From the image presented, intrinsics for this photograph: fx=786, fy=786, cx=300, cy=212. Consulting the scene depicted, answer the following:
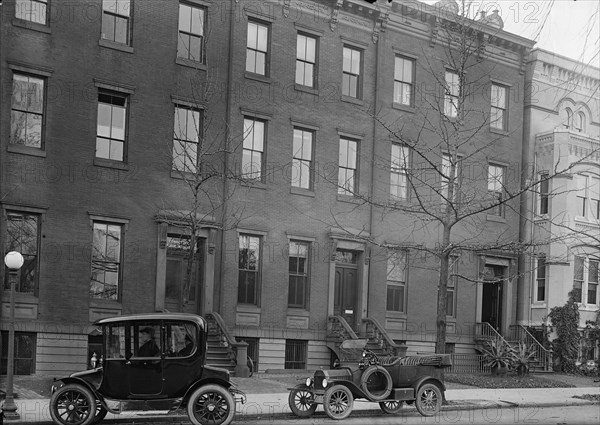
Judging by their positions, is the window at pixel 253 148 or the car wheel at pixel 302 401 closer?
the car wheel at pixel 302 401

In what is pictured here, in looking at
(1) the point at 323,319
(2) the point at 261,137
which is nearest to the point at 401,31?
(2) the point at 261,137

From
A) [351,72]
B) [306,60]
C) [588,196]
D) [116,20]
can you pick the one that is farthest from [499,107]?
[116,20]

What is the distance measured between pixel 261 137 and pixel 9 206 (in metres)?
8.56

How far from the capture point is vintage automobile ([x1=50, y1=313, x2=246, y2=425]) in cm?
1381

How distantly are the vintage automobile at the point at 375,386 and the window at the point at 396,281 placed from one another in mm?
11295

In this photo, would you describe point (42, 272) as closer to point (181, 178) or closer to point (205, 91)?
point (181, 178)

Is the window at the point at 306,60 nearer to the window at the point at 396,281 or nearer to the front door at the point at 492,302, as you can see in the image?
the window at the point at 396,281

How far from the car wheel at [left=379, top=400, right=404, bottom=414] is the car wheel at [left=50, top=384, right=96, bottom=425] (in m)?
6.12

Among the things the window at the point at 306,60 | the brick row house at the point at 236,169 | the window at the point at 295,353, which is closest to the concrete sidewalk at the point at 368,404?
the brick row house at the point at 236,169

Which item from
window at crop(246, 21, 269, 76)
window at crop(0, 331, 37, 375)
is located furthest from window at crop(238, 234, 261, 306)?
window at crop(0, 331, 37, 375)

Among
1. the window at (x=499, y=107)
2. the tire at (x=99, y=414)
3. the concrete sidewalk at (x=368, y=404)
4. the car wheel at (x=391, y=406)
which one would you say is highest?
the window at (x=499, y=107)

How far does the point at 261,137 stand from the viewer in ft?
86.3

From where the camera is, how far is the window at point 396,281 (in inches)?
1141

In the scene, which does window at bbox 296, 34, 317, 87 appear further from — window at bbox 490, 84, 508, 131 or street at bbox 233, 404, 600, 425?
street at bbox 233, 404, 600, 425
